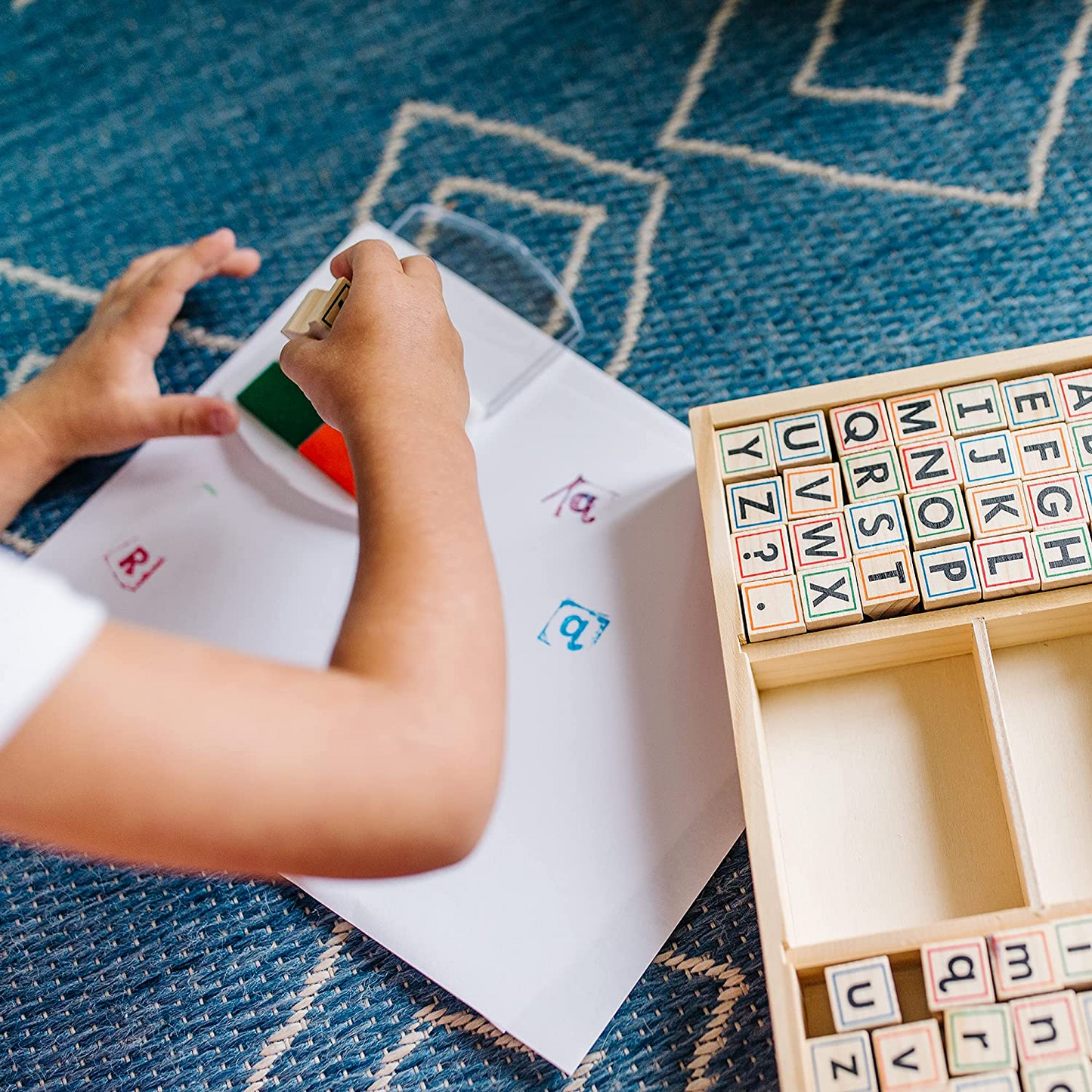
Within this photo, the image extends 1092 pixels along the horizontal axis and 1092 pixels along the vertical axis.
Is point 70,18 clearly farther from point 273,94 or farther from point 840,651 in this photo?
point 840,651

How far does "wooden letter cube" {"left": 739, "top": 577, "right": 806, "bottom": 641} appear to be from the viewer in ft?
1.77

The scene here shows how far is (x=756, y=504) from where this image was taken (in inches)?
22.4

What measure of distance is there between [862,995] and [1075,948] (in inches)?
3.8

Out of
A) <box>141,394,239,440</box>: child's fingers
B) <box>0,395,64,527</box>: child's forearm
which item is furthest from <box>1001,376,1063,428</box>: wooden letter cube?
<box>0,395,64,527</box>: child's forearm

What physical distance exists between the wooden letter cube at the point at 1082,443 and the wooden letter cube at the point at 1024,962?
231mm

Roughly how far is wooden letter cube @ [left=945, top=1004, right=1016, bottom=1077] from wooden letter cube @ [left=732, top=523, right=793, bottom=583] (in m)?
0.22

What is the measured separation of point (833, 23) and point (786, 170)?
5.1 inches

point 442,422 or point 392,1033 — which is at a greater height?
point 442,422

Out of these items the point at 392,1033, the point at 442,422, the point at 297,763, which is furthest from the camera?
the point at 392,1033

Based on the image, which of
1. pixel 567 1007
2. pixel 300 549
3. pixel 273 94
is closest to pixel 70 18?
pixel 273 94

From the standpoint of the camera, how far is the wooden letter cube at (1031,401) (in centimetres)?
56

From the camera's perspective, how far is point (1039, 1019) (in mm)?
469

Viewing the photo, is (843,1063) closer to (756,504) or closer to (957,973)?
(957,973)

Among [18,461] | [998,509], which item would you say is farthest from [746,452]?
[18,461]
